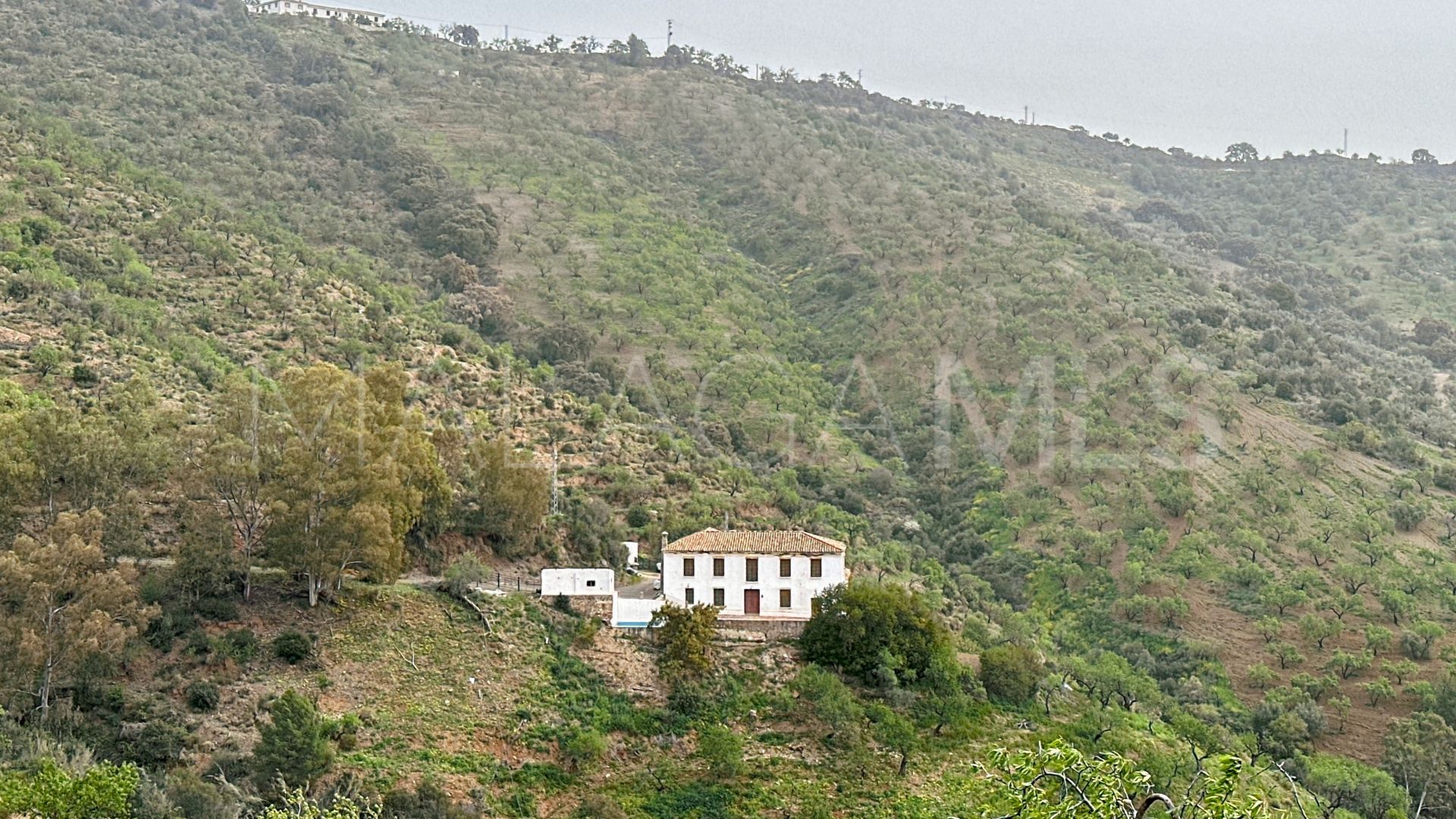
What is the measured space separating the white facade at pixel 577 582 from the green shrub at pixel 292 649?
20.4 feet

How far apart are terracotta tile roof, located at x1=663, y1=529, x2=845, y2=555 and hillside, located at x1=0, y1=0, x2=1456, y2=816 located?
2.94 meters

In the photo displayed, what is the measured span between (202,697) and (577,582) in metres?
9.30

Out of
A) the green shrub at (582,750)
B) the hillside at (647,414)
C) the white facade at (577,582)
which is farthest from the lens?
the white facade at (577,582)

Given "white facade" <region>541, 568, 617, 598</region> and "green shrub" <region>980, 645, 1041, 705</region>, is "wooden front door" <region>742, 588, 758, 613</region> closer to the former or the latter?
"white facade" <region>541, 568, 617, 598</region>

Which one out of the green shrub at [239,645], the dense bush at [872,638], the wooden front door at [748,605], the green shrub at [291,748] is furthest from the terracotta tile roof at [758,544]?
the green shrub at [291,748]

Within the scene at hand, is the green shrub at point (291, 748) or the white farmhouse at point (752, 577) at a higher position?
the white farmhouse at point (752, 577)

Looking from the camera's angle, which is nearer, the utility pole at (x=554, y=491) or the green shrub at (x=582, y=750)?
the green shrub at (x=582, y=750)

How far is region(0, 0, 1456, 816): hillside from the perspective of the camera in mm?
29781

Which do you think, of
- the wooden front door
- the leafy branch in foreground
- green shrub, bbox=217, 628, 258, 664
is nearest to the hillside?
green shrub, bbox=217, 628, 258, 664

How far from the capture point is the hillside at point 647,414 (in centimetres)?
2978

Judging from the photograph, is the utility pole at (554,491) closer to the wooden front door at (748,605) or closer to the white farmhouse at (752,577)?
the white farmhouse at (752,577)

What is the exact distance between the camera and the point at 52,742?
24.0m

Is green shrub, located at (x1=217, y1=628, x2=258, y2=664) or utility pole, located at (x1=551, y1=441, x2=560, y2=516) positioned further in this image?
utility pole, located at (x1=551, y1=441, x2=560, y2=516)

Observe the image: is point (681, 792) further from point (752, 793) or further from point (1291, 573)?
point (1291, 573)
